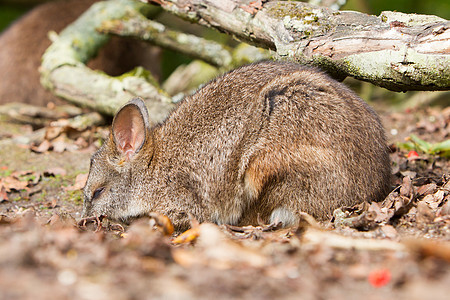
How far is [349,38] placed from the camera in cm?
461

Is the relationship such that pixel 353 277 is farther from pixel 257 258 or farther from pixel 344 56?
pixel 344 56

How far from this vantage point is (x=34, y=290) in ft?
7.12

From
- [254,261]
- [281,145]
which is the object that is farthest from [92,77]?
[254,261]

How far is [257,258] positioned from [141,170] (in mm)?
2470

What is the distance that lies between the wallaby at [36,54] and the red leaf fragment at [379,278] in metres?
7.85

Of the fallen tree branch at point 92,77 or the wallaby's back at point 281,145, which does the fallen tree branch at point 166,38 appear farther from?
the wallaby's back at point 281,145

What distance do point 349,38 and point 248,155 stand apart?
4.66 feet

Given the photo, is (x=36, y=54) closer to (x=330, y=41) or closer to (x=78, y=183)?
(x=78, y=183)

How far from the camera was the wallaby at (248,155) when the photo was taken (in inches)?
169

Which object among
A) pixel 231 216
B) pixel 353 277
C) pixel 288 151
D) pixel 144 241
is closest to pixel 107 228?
pixel 231 216

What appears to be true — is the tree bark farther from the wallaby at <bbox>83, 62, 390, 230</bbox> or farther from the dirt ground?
the dirt ground

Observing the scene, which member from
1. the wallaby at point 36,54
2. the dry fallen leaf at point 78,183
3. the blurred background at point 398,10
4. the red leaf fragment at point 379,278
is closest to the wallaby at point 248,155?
the dry fallen leaf at point 78,183

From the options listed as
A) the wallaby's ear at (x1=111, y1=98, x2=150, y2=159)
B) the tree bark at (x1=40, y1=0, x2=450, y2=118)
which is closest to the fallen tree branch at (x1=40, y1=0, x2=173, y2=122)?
the tree bark at (x1=40, y1=0, x2=450, y2=118)

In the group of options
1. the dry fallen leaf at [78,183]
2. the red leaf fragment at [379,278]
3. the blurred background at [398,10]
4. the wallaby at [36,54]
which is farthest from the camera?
the blurred background at [398,10]
